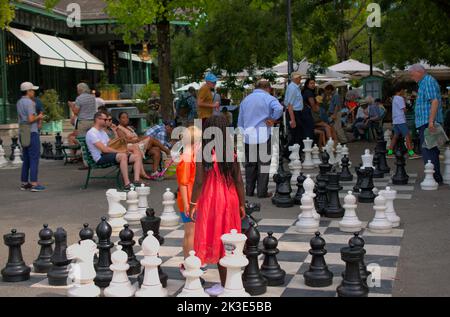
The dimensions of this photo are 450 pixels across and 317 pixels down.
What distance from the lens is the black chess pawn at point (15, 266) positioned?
5.47 meters

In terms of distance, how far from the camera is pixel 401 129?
42.4ft

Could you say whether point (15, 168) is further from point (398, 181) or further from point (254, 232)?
point (254, 232)

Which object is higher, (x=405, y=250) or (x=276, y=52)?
(x=276, y=52)

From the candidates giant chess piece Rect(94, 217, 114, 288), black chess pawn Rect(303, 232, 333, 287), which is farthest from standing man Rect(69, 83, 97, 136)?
black chess pawn Rect(303, 232, 333, 287)

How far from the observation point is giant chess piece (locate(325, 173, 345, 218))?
306 inches

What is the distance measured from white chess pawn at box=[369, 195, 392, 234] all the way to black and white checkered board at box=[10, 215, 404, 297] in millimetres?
67

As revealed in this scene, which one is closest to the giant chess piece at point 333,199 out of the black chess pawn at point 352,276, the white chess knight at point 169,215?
the white chess knight at point 169,215

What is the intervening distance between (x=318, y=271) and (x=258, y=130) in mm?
4161

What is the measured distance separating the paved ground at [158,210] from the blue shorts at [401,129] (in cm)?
65

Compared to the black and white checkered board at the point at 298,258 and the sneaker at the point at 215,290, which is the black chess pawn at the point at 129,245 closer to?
the black and white checkered board at the point at 298,258
